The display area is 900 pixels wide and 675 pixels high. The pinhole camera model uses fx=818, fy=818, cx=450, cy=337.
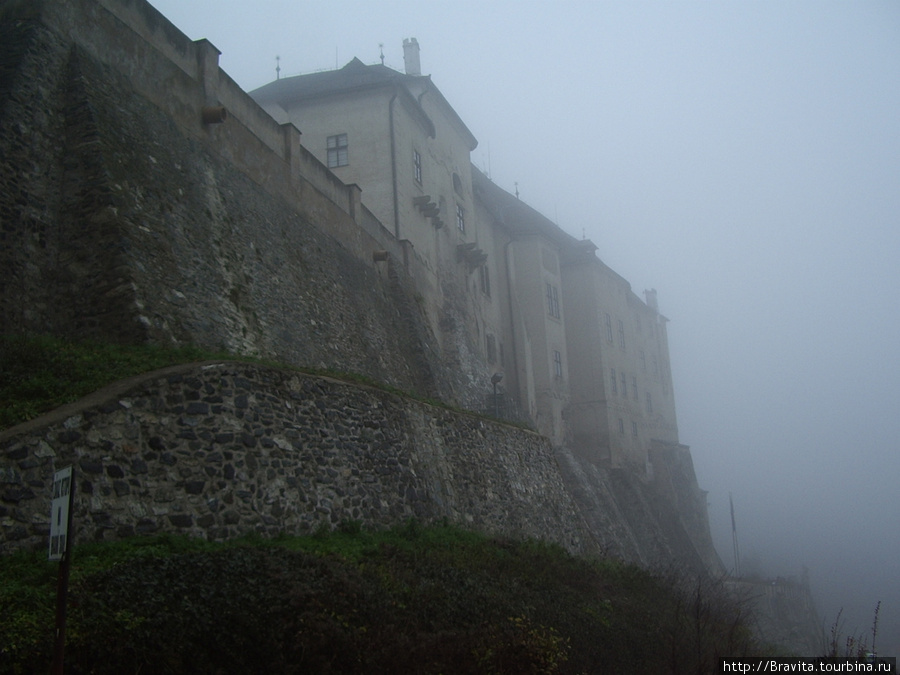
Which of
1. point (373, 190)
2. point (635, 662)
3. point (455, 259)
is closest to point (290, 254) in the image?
point (373, 190)

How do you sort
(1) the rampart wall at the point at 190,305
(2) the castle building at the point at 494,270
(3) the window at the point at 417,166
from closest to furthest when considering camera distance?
(1) the rampart wall at the point at 190,305, (2) the castle building at the point at 494,270, (3) the window at the point at 417,166

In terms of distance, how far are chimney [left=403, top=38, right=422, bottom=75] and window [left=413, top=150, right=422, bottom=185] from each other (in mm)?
8473

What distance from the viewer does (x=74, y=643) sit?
250 inches

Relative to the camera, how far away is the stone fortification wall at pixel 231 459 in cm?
858

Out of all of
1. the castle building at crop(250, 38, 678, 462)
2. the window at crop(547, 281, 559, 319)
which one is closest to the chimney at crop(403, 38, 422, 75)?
the castle building at crop(250, 38, 678, 462)

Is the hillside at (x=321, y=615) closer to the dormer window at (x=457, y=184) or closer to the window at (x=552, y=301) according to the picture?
the dormer window at (x=457, y=184)

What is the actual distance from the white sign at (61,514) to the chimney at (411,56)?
34.8 meters

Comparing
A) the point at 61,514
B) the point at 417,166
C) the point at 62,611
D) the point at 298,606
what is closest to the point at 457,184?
the point at 417,166

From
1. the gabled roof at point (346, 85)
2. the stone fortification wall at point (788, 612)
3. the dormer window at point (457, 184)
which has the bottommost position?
the stone fortification wall at point (788, 612)

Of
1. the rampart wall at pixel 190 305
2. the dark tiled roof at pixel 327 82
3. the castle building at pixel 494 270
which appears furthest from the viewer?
the dark tiled roof at pixel 327 82

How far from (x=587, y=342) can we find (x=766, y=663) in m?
34.4

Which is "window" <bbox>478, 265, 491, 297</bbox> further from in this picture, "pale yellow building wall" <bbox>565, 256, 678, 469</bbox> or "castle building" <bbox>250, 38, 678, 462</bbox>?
"pale yellow building wall" <bbox>565, 256, 678, 469</bbox>

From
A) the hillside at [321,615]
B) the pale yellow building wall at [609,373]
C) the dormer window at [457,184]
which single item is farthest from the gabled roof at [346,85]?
the hillside at [321,615]

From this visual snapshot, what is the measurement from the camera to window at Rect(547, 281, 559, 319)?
139 feet
